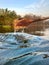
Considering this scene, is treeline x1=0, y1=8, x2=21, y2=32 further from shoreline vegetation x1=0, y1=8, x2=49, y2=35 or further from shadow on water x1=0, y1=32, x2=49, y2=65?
shadow on water x1=0, y1=32, x2=49, y2=65

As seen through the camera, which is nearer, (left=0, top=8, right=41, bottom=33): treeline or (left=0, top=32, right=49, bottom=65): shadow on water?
(left=0, top=32, right=49, bottom=65): shadow on water

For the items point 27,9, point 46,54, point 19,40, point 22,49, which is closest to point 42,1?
point 27,9

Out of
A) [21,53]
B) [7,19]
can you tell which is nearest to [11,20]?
[7,19]

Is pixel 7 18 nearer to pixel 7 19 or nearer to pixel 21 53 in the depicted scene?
pixel 7 19

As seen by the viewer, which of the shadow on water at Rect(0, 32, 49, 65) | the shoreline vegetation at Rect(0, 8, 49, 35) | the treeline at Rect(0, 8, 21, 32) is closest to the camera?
the shadow on water at Rect(0, 32, 49, 65)

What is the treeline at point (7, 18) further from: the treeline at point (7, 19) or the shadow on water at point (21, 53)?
the shadow on water at point (21, 53)

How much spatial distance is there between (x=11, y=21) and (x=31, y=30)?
477 millimetres

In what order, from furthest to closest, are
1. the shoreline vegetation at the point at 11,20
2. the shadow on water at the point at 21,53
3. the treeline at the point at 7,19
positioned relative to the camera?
the treeline at the point at 7,19, the shoreline vegetation at the point at 11,20, the shadow on water at the point at 21,53

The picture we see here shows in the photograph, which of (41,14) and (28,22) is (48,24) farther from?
(28,22)

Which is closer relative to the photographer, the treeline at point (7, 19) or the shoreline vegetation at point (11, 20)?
the shoreline vegetation at point (11, 20)

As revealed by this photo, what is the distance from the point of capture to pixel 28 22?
3605 mm

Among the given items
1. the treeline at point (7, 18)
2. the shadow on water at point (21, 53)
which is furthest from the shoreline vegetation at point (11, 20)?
the shadow on water at point (21, 53)

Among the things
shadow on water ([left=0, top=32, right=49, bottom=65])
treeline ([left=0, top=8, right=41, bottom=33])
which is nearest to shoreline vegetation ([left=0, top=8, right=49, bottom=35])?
treeline ([left=0, top=8, right=41, bottom=33])

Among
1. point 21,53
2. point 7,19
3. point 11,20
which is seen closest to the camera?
point 21,53
